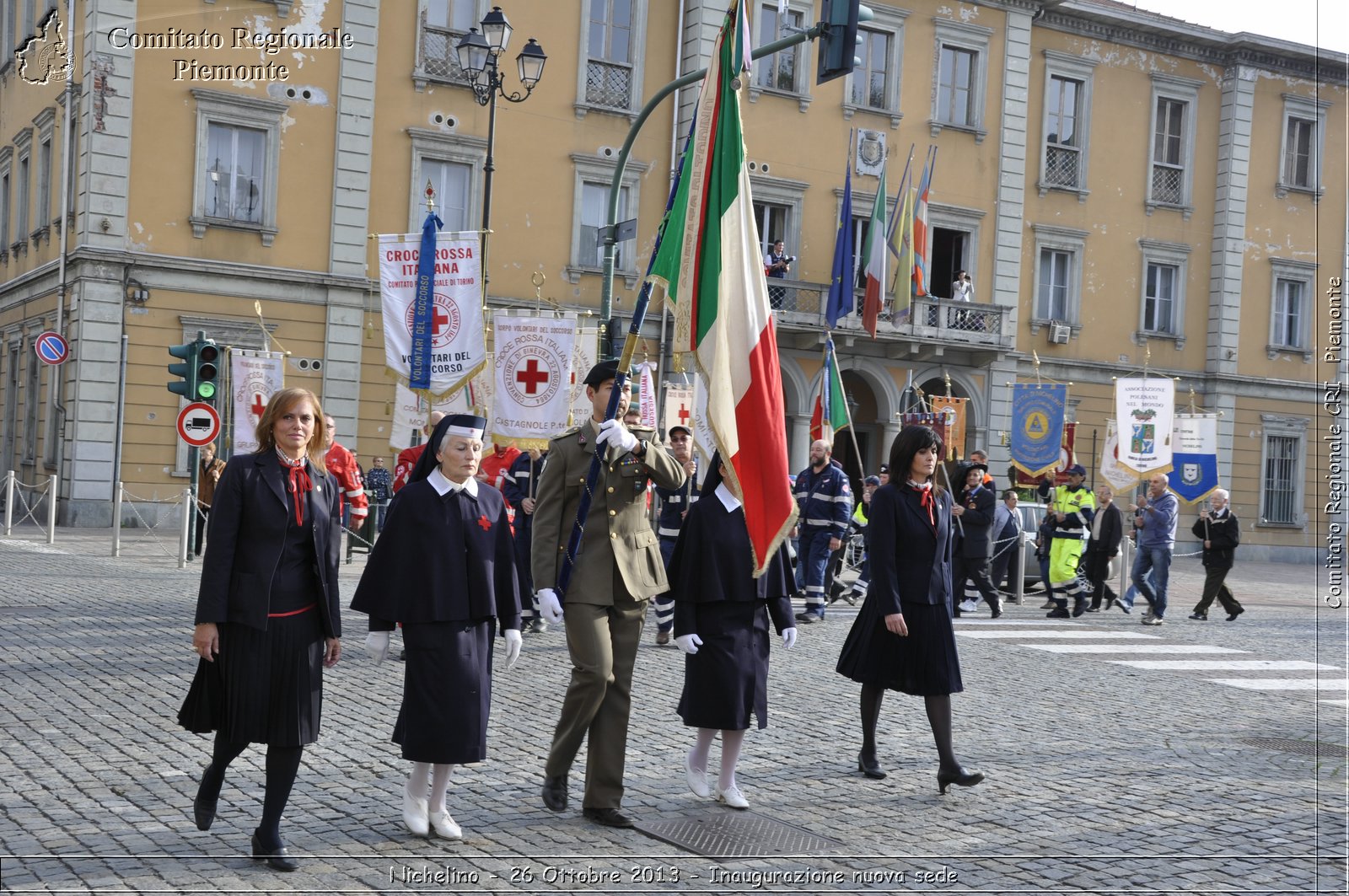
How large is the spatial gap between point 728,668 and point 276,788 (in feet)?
7.07

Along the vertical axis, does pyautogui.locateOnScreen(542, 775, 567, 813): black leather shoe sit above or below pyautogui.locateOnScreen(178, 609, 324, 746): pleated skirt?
below

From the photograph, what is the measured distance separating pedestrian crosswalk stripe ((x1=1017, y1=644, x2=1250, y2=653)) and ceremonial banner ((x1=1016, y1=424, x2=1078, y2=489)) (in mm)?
9117

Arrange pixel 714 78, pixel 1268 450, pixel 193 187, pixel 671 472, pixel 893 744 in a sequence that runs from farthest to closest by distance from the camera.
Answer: pixel 1268 450 → pixel 193 187 → pixel 893 744 → pixel 714 78 → pixel 671 472

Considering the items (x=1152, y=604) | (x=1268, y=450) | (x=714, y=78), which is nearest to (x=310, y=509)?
(x=714, y=78)

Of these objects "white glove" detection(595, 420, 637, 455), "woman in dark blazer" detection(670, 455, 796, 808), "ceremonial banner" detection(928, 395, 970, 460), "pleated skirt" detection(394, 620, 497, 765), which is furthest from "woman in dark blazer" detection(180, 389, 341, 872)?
"ceremonial banner" detection(928, 395, 970, 460)

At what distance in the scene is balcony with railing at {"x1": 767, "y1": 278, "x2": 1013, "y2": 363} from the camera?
30656 mm

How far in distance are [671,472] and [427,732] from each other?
5.30 feet

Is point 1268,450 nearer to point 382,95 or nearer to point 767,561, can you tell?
point 382,95

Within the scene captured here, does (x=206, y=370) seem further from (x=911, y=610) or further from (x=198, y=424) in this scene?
(x=911, y=610)

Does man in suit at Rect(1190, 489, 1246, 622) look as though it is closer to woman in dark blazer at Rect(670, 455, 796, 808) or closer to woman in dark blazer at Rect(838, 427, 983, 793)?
woman in dark blazer at Rect(838, 427, 983, 793)

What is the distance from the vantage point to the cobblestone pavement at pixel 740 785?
546 cm

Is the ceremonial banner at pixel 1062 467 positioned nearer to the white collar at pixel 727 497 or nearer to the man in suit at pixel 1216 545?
the man in suit at pixel 1216 545

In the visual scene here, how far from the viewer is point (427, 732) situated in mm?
5734

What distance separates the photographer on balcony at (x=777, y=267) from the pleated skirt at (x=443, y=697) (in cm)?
2463
